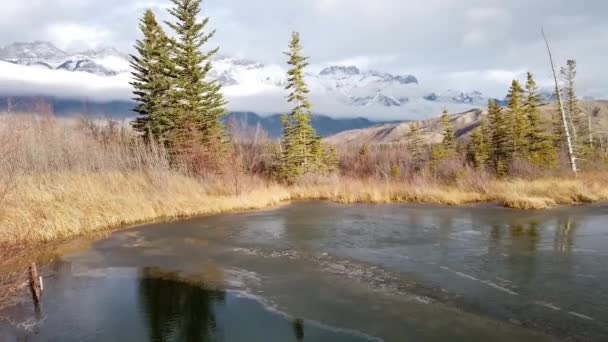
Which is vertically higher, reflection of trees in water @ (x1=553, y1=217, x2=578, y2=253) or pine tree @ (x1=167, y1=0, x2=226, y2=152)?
pine tree @ (x1=167, y1=0, x2=226, y2=152)

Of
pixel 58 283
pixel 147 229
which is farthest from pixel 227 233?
pixel 58 283

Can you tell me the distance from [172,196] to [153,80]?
1168 centimetres

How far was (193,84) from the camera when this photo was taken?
28422mm

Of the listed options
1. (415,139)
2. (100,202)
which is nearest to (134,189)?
(100,202)

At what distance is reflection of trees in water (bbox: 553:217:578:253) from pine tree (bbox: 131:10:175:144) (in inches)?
827

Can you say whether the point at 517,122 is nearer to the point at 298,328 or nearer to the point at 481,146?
the point at 481,146

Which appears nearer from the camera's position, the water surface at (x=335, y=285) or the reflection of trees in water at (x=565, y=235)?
the water surface at (x=335, y=285)

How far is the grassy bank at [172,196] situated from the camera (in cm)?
1296

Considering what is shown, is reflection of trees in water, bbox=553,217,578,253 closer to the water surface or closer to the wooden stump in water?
the water surface

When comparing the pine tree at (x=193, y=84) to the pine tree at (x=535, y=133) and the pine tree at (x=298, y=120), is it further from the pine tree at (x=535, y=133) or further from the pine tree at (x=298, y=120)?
the pine tree at (x=535, y=133)

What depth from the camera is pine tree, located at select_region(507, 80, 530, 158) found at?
3834 centimetres

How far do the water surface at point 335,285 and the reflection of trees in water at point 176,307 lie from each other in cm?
3

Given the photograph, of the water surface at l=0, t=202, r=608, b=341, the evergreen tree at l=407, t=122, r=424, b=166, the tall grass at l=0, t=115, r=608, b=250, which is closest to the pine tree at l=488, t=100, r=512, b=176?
the evergreen tree at l=407, t=122, r=424, b=166

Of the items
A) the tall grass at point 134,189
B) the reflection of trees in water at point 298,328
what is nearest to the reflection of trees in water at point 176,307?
the reflection of trees in water at point 298,328
